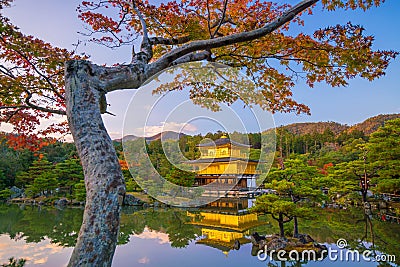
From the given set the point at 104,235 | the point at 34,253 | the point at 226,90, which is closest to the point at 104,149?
the point at 104,235

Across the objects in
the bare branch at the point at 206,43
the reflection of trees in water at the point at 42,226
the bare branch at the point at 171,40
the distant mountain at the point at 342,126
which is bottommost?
the reflection of trees in water at the point at 42,226

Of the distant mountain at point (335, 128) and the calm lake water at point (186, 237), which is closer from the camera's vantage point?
the distant mountain at point (335, 128)

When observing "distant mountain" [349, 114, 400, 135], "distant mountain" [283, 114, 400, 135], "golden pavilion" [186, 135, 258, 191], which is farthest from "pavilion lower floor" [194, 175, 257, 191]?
"distant mountain" [349, 114, 400, 135]

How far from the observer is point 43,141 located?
3.57 m

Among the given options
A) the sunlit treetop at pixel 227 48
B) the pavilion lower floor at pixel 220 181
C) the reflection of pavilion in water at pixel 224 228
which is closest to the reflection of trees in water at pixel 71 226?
the reflection of pavilion in water at pixel 224 228

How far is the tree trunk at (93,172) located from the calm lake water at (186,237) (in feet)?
13.7

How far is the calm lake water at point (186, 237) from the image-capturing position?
15.9 feet

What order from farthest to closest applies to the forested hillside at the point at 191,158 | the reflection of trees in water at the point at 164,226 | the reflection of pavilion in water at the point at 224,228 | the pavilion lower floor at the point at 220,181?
the reflection of trees in water at the point at 164,226 → the reflection of pavilion in water at the point at 224,228 → the pavilion lower floor at the point at 220,181 → the forested hillside at the point at 191,158

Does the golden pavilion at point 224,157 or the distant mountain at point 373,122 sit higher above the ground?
the distant mountain at point 373,122

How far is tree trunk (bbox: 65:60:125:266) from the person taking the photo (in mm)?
861

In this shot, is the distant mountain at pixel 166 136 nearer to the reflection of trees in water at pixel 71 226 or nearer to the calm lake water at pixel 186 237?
the calm lake water at pixel 186 237

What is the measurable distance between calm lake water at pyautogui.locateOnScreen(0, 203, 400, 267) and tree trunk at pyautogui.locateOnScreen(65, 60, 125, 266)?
4.19 meters

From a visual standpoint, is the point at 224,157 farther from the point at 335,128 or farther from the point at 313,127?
the point at 313,127

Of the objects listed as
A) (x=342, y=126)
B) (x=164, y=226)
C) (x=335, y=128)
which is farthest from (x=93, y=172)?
(x=342, y=126)
